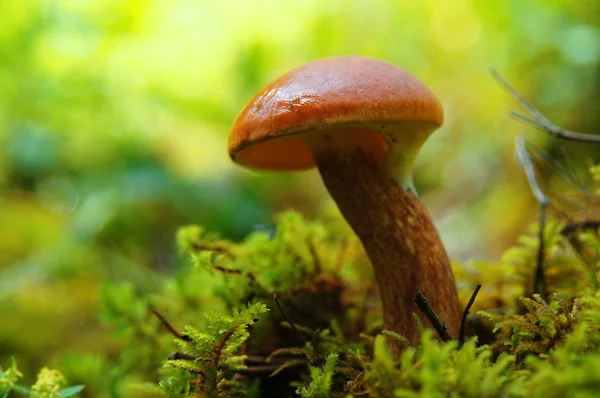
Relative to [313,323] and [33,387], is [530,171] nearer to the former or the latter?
[313,323]

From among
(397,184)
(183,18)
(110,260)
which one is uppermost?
(183,18)

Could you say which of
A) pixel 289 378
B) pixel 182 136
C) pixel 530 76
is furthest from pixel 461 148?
pixel 289 378

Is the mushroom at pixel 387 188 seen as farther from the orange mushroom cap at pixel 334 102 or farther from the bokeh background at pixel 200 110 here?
the bokeh background at pixel 200 110

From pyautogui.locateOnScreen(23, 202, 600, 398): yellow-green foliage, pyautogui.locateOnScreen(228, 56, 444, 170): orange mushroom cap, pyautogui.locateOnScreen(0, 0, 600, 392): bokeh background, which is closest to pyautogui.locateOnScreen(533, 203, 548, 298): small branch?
pyautogui.locateOnScreen(23, 202, 600, 398): yellow-green foliage

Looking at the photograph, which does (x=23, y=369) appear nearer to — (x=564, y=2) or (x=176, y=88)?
(x=176, y=88)

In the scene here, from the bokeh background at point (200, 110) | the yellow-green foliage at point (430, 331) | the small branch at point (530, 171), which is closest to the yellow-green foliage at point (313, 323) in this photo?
the yellow-green foliage at point (430, 331)

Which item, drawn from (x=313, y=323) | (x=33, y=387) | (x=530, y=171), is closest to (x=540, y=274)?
(x=530, y=171)
